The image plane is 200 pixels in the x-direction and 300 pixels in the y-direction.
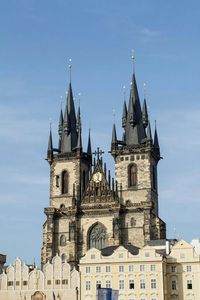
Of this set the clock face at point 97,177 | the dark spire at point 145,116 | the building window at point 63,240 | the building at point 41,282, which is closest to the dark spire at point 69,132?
the clock face at point 97,177

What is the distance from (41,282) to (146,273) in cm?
1627

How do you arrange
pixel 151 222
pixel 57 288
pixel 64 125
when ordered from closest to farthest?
pixel 57 288 → pixel 151 222 → pixel 64 125

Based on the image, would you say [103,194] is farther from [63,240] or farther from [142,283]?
[142,283]

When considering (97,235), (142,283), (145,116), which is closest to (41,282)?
(142,283)

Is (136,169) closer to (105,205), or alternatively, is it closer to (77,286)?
(105,205)

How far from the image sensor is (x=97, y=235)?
10831 cm

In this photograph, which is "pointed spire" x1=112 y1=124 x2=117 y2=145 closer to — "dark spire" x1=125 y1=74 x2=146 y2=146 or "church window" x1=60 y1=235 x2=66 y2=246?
"dark spire" x1=125 y1=74 x2=146 y2=146

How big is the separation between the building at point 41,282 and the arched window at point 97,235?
1425 cm

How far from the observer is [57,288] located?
92.3 m

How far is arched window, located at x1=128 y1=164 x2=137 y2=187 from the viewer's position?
10994 centimetres

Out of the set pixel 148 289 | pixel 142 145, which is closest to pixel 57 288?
pixel 148 289

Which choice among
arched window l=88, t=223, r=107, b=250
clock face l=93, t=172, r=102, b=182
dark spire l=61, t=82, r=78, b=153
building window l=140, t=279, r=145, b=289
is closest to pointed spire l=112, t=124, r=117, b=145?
clock face l=93, t=172, r=102, b=182

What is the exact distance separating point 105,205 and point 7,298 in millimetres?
24112

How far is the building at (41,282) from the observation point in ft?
300
